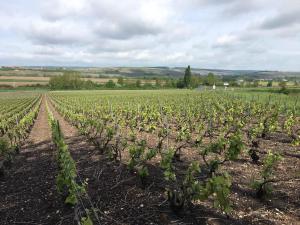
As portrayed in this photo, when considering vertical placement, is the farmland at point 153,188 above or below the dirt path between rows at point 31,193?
above

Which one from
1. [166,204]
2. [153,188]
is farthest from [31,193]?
[166,204]

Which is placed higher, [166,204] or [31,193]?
[166,204]

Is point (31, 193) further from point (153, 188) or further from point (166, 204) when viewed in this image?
point (166, 204)

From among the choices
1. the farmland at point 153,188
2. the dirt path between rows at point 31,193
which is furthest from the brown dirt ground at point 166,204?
the dirt path between rows at point 31,193

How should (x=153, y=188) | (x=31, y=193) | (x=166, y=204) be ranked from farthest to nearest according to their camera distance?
→ (x=31, y=193) < (x=153, y=188) < (x=166, y=204)

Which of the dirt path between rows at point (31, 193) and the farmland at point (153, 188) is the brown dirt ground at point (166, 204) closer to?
the farmland at point (153, 188)

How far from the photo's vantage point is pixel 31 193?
7207 mm

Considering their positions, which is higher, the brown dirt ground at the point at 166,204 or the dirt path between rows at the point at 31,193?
the brown dirt ground at the point at 166,204

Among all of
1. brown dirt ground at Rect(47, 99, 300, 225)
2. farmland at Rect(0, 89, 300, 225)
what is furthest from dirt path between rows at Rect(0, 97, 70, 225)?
brown dirt ground at Rect(47, 99, 300, 225)

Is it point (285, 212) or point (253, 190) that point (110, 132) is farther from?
point (285, 212)

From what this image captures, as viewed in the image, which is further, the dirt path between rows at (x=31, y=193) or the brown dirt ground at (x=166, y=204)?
the dirt path between rows at (x=31, y=193)

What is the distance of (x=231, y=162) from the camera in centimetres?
895

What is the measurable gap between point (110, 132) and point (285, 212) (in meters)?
6.66

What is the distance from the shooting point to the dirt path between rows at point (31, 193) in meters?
6.01
